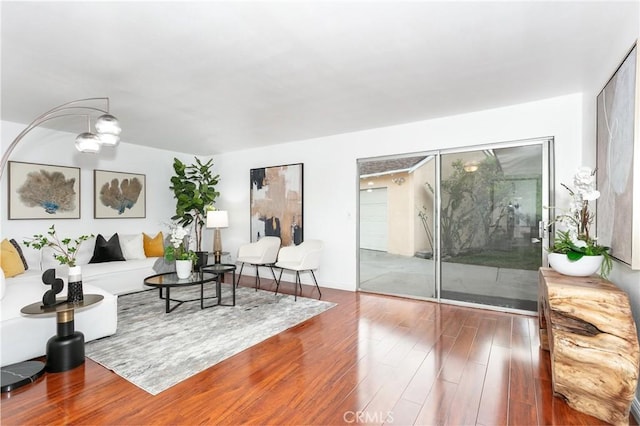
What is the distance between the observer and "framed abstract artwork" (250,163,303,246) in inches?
219

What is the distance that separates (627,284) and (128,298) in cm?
548

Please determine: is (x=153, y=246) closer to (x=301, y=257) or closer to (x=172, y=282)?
(x=172, y=282)

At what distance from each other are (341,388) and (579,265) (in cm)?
196

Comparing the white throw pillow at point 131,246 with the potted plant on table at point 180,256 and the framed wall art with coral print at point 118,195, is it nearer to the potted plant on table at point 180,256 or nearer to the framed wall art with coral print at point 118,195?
the framed wall art with coral print at point 118,195

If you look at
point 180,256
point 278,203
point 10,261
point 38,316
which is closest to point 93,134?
point 38,316

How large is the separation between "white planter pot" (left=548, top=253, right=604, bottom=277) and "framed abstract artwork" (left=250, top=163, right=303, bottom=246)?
12.6 feet

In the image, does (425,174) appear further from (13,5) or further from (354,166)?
(13,5)

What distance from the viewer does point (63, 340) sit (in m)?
2.49

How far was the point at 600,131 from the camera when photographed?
2684mm

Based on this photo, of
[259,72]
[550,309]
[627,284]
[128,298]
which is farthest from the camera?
[128,298]

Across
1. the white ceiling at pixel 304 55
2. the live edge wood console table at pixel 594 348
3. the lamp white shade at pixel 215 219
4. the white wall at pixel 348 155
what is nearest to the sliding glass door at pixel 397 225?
the white wall at pixel 348 155

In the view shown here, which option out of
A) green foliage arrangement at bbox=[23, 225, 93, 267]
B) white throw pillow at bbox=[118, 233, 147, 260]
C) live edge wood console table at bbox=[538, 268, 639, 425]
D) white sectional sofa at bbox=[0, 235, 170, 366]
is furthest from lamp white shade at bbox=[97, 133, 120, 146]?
live edge wood console table at bbox=[538, 268, 639, 425]

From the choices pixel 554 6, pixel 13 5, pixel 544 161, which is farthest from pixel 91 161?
pixel 544 161

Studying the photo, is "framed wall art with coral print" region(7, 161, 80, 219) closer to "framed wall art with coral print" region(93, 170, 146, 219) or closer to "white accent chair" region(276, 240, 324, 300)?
"framed wall art with coral print" region(93, 170, 146, 219)
